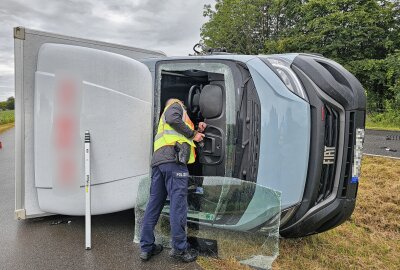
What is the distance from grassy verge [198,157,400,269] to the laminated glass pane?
0.16m

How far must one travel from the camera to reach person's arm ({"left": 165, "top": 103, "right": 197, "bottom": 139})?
2.90 m

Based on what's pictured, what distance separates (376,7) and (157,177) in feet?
76.8

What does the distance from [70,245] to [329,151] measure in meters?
2.50

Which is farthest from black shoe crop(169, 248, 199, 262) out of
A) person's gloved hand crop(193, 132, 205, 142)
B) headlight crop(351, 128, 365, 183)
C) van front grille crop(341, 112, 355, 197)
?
headlight crop(351, 128, 365, 183)

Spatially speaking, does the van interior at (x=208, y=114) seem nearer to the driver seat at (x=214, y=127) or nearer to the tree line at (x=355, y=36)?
the driver seat at (x=214, y=127)

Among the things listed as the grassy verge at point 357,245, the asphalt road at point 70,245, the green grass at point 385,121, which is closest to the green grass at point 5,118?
the asphalt road at point 70,245

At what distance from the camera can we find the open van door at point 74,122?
126 inches

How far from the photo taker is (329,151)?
2.70 meters

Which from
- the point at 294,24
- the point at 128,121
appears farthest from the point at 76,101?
the point at 294,24

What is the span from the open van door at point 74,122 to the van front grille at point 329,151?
169 cm

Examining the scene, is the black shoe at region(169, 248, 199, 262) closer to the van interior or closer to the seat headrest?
the van interior

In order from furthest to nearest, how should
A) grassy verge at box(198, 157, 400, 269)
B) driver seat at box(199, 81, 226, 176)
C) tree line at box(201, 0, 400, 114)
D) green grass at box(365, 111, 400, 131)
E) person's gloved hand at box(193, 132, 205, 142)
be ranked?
tree line at box(201, 0, 400, 114)
green grass at box(365, 111, 400, 131)
driver seat at box(199, 81, 226, 176)
person's gloved hand at box(193, 132, 205, 142)
grassy verge at box(198, 157, 400, 269)

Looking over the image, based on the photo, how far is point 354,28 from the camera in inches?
857

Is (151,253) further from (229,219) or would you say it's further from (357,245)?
(357,245)
